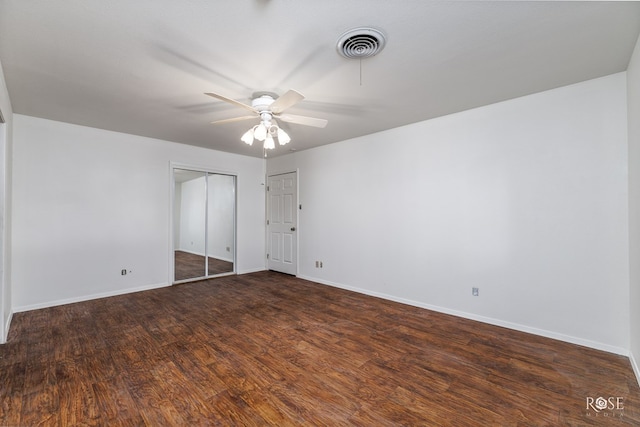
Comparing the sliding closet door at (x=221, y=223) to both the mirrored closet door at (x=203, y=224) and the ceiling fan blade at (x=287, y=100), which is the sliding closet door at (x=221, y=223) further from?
the ceiling fan blade at (x=287, y=100)

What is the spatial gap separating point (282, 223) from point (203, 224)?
5.07 ft

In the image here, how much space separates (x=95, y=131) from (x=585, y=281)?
250 inches

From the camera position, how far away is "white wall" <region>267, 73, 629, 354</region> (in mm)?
2510

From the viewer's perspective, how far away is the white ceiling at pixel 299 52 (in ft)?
5.56

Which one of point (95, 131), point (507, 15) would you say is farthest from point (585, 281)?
point (95, 131)

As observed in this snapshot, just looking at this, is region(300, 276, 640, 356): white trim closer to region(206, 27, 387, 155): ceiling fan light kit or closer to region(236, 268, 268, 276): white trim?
region(236, 268, 268, 276): white trim

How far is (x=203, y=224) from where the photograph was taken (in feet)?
17.2

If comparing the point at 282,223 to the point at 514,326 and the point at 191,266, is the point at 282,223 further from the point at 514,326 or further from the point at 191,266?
the point at 514,326

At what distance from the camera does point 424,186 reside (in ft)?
12.0

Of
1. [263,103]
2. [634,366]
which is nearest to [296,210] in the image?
[263,103]

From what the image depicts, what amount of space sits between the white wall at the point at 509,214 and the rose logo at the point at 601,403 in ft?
3.00

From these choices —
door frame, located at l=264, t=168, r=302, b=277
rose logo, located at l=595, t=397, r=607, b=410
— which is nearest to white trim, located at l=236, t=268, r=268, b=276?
door frame, located at l=264, t=168, r=302, b=277

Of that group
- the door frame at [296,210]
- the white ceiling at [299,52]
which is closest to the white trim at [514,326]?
the door frame at [296,210]

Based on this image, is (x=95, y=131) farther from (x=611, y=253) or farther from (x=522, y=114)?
(x=611, y=253)
